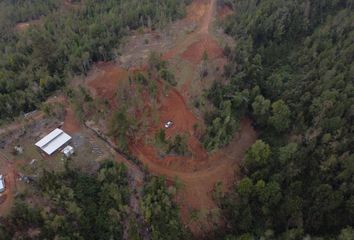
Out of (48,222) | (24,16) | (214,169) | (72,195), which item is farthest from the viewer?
(24,16)

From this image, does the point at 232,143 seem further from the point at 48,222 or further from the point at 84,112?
the point at 48,222

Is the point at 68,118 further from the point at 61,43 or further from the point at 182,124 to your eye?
the point at 182,124

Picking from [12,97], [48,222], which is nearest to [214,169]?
[48,222]

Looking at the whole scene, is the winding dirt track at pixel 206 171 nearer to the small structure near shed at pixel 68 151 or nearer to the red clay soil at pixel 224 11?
the small structure near shed at pixel 68 151

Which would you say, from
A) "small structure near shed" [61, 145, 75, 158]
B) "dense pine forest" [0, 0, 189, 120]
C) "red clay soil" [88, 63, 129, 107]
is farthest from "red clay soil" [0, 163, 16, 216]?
"red clay soil" [88, 63, 129, 107]

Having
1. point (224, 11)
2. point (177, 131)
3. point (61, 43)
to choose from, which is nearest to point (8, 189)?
point (177, 131)

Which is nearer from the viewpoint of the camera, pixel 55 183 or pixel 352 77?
pixel 55 183
